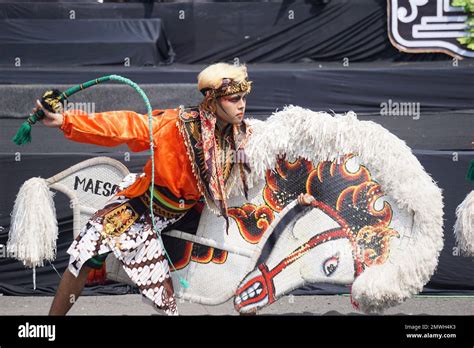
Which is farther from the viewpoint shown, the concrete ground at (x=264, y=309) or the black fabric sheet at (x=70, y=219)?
the black fabric sheet at (x=70, y=219)

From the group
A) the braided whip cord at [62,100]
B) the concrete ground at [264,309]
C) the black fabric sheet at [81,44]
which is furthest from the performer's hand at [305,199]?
the black fabric sheet at [81,44]

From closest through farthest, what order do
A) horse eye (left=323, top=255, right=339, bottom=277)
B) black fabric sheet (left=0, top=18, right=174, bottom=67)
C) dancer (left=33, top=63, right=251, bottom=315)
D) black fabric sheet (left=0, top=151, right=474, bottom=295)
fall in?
dancer (left=33, top=63, right=251, bottom=315) → horse eye (left=323, top=255, right=339, bottom=277) → black fabric sheet (left=0, top=151, right=474, bottom=295) → black fabric sheet (left=0, top=18, right=174, bottom=67)

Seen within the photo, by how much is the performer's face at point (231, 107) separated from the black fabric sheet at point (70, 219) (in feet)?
5.01

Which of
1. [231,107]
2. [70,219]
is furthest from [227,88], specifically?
[70,219]

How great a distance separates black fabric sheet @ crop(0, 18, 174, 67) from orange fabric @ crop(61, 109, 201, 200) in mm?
3177

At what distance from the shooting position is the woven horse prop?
4.24 m

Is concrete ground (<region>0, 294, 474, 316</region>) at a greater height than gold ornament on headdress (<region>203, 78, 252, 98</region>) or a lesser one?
lesser

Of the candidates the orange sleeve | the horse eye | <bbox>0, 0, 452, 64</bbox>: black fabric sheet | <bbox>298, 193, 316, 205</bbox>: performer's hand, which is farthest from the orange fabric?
<bbox>0, 0, 452, 64</bbox>: black fabric sheet

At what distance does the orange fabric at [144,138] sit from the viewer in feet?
13.2

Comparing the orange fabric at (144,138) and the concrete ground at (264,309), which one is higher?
the orange fabric at (144,138)

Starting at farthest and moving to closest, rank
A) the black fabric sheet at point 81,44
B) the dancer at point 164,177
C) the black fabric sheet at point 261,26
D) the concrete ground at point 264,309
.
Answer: the black fabric sheet at point 261,26, the black fabric sheet at point 81,44, the concrete ground at point 264,309, the dancer at point 164,177

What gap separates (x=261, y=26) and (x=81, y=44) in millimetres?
1542

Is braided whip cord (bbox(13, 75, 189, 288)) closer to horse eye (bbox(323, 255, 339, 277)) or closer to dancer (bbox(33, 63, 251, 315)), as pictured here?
dancer (bbox(33, 63, 251, 315))

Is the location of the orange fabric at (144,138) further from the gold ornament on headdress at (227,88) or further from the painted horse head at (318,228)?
the painted horse head at (318,228)
